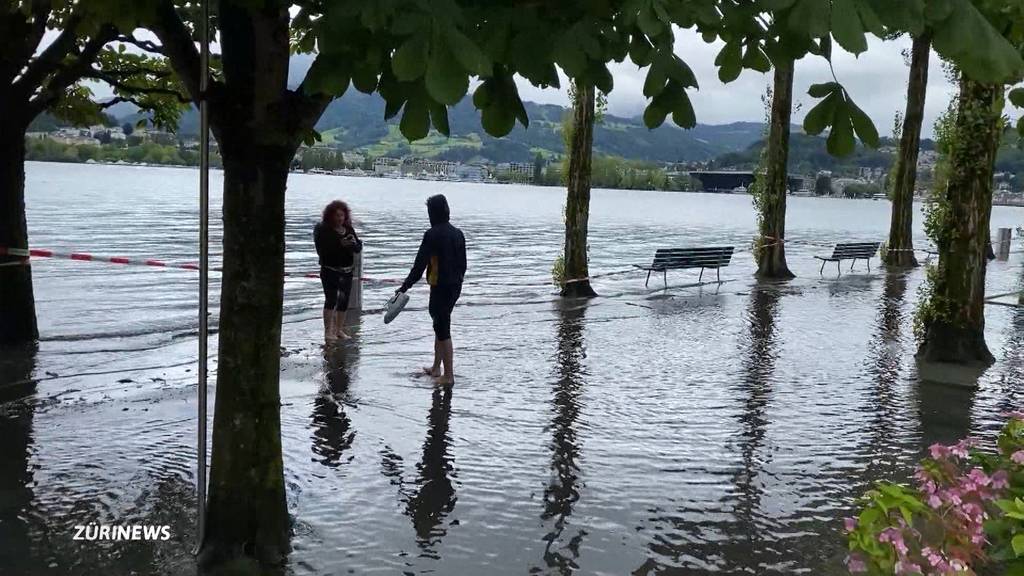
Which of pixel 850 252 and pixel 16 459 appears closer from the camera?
pixel 16 459

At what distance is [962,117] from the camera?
11.9 meters

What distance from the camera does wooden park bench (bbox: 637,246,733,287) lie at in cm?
2203

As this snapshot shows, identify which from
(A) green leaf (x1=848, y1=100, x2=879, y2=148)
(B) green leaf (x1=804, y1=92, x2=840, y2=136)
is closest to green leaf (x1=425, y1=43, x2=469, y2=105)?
(B) green leaf (x1=804, y1=92, x2=840, y2=136)

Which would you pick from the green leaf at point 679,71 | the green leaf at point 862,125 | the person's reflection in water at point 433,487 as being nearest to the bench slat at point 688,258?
the person's reflection in water at point 433,487

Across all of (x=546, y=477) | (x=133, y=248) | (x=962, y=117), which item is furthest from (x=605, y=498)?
(x=133, y=248)

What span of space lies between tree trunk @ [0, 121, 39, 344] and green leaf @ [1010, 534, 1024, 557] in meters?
11.6

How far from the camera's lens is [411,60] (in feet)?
9.78

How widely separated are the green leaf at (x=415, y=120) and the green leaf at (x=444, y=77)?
368mm

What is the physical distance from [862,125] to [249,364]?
136 inches

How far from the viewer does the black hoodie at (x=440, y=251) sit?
10.3 metres

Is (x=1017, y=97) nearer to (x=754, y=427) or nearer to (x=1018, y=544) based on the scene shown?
(x=1018, y=544)

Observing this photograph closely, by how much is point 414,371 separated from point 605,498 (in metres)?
4.75

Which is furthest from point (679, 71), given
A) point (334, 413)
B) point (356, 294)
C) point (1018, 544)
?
point (356, 294)

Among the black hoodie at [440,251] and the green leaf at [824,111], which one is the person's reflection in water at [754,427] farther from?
the black hoodie at [440,251]
